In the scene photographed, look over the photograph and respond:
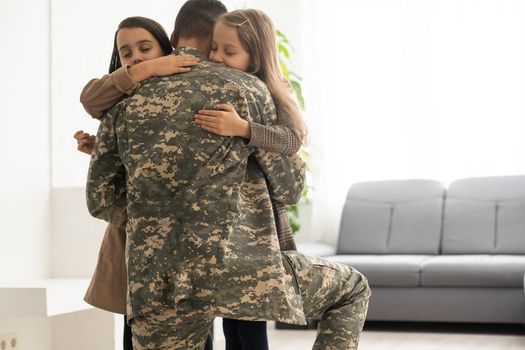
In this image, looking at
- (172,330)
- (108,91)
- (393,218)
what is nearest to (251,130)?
(108,91)

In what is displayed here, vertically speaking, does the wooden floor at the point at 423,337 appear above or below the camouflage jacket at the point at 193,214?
below

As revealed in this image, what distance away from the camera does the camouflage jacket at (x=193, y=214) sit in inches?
76.5

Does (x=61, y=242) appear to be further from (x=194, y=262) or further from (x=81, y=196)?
(x=194, y=262)

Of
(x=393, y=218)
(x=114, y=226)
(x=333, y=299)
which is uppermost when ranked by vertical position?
(x=114, y=226)

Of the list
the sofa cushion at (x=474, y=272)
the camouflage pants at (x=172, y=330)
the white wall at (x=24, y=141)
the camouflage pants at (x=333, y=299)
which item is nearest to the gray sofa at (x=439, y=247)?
the sofa cushion at (x=474, y=272)

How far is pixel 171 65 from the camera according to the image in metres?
2.00

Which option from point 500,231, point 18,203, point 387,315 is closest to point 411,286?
point 387,315

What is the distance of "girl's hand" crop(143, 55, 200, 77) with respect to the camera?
1997 mm

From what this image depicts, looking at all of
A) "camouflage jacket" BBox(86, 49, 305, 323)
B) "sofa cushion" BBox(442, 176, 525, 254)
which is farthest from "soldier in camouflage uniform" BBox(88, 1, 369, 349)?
"sofa cushion" BBox(442, 176, 525, 254)

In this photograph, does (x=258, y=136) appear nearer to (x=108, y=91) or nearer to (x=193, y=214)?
(x=193, y=214)

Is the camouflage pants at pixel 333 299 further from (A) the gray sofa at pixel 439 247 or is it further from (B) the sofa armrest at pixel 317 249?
(B) the sofa armrest at pixel 317 249

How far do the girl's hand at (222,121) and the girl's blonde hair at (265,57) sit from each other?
0.58ft

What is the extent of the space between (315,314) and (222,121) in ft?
2.02

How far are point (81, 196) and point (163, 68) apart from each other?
2481 millimetres
